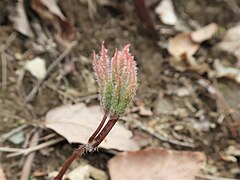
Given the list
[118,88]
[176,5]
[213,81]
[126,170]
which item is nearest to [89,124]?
[126,170]

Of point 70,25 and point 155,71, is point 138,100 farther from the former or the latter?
point 70,25

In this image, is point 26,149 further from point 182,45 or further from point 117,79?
point 182,45

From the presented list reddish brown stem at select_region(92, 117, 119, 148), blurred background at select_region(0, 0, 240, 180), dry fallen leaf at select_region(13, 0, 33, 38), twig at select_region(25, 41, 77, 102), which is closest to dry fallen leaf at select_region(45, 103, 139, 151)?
blurred background at select_region(0, 0, 240, 180)

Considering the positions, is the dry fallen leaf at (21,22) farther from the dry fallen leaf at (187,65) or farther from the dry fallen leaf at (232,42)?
the dry fallen leaf at (232,42)

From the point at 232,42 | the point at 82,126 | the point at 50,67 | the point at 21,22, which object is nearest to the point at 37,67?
the point at 50,67

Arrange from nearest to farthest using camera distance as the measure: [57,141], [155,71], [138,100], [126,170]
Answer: [126,170] → [57,141] → [138,100] → [155,71]

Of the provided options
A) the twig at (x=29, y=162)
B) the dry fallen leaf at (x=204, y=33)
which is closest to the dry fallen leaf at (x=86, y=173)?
the twig at (x=29, y=162)
